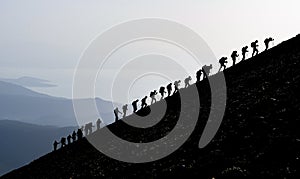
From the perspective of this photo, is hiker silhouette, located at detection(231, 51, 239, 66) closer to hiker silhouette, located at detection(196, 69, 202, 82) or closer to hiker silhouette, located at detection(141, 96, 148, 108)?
hiker silhouette, located at detection(196, 69, 202, 82)

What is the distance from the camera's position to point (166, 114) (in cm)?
5588

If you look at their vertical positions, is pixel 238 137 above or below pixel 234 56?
below

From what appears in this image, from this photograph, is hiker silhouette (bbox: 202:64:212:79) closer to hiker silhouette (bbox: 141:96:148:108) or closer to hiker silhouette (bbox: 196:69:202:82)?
hiker silhouette (bbox: 196:69:202:82)

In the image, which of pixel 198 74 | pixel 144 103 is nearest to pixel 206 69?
pixel 198 74

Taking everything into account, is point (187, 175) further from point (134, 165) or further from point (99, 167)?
point (99, 167)

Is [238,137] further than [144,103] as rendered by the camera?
No

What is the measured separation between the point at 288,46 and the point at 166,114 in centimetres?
2377

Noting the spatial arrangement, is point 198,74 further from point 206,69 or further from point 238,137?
point 238,137

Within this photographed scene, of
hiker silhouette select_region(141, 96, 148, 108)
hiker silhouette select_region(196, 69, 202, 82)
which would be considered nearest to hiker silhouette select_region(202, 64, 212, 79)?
hiker silhouette select_region(196, 69, 202, 82)

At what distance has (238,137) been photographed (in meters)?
30.1

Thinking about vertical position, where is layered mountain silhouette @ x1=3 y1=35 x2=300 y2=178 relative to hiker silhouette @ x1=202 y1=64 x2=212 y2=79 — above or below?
below

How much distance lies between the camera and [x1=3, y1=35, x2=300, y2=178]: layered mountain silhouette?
2400 centimetres

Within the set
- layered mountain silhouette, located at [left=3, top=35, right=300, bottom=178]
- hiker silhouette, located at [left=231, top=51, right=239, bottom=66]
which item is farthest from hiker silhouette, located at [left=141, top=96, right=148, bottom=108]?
hiker silhouette, located at [left=231, top=51, right=239, bottom=66]

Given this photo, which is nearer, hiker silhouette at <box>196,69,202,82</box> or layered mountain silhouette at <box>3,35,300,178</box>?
layered mountain silhouette at <box>3,35,300,178</box>
